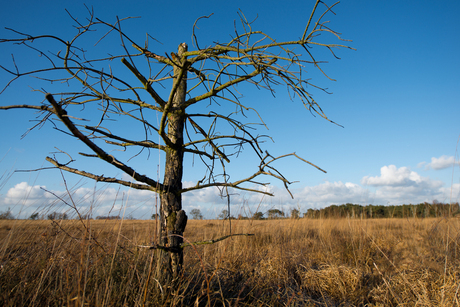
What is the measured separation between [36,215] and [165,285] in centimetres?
274

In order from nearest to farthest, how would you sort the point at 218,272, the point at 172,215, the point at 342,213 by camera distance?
the point at 172,215 < the point at 218,272 < the point at 342,213

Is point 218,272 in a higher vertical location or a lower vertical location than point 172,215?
lower

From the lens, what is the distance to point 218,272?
246 cm

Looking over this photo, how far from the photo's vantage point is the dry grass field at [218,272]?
174 centimetres

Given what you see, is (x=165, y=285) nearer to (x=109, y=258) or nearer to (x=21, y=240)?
(x=109, y=258)

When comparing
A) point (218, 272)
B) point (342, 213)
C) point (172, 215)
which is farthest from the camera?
point (342, 213)

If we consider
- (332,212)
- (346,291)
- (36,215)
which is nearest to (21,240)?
(36,215)

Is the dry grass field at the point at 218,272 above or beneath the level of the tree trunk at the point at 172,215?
beneath

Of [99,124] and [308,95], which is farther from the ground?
[308,95]

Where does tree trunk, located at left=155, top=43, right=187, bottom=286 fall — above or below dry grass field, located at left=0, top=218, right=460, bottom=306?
above

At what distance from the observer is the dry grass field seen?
1.74 m

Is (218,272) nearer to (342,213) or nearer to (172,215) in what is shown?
(172,215)

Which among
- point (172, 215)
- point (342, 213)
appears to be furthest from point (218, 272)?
point (342, 213)

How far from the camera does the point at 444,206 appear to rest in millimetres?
6250
